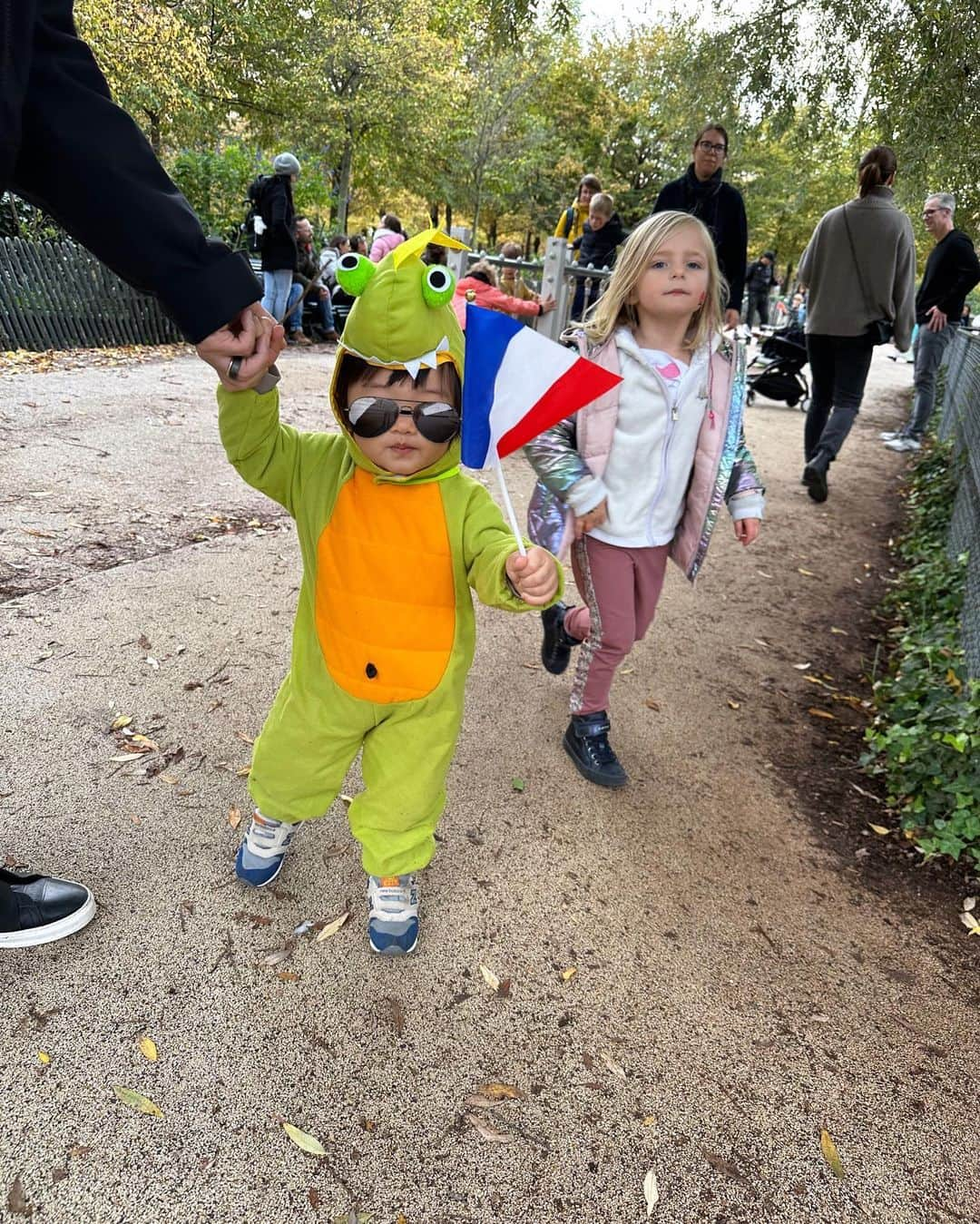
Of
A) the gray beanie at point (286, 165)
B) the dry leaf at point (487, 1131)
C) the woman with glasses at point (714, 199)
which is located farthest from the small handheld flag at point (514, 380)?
the gray beanie at point (286, 165)

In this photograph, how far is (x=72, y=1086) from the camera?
1.68 m

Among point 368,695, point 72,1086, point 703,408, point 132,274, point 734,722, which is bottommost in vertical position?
point 734,722

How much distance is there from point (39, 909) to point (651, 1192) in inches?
59.7

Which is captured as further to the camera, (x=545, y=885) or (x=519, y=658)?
(x=519, y=658)

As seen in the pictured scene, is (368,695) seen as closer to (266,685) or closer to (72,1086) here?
(72,1086)

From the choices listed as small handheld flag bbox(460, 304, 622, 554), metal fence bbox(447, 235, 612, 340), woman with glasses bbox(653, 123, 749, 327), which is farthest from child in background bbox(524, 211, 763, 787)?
metal fence bbox(447, 235, 612, 340)

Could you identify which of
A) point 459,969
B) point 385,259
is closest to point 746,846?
point 459,969

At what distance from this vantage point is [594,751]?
2994 millimetres

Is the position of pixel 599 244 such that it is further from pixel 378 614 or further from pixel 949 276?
pixel 378 614

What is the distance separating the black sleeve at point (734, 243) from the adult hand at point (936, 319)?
3356 mm

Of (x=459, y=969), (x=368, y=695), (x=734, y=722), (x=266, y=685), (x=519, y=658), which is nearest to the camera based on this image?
(x=368, y=695)

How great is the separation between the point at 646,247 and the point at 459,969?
217 cm

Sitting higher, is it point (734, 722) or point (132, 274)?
point (132, 274)

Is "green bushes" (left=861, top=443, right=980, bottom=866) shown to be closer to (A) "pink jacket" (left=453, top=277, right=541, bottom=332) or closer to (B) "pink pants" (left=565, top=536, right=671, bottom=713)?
(B) "pink pants" (left=565, top=536, right=671, bottom=713)
